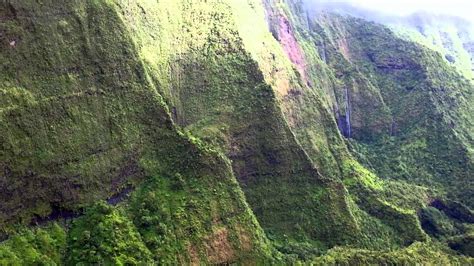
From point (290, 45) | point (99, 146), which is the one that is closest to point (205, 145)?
point (99, 146)

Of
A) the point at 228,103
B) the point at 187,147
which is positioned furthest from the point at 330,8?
the point at 187,147

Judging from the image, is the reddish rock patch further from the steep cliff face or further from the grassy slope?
the grassy slope

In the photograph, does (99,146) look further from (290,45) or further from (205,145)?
(290,45)

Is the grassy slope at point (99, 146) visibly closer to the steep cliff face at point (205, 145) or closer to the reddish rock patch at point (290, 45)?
the steep cliff face at point (205, 145)

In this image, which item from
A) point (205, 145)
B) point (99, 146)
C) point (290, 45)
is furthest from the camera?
point (290, 45)

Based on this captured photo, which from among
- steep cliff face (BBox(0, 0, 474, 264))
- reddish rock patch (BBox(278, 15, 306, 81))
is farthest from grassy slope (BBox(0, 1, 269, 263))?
reddish rock patch (BBox(278, 15, 306, 81))

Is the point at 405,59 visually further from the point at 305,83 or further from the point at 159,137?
the point at 159,137

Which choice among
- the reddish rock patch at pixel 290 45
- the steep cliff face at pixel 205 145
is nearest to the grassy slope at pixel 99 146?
the steep cliff face at pixel 205 145

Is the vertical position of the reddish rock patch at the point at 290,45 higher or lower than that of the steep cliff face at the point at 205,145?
higher

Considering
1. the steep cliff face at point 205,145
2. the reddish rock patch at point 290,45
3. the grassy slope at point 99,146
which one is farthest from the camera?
the reddish rock patch at point 290,45
